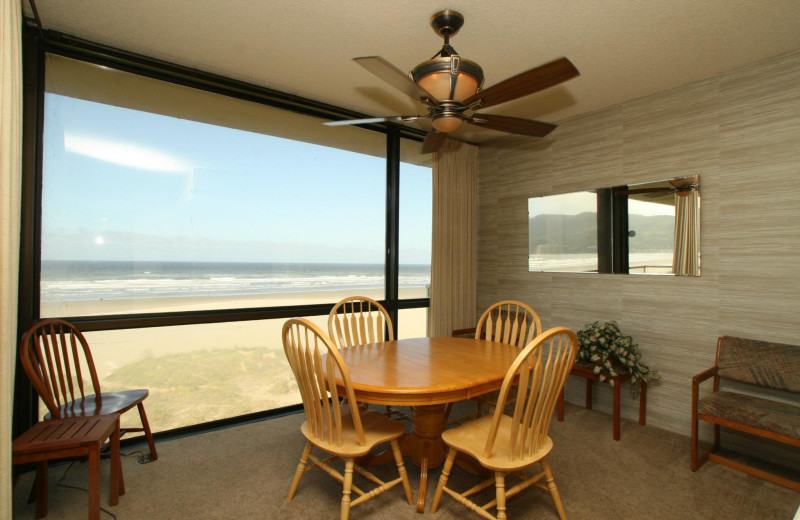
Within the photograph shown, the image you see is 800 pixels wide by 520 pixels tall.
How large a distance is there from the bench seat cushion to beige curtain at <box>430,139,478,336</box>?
2.17 meters

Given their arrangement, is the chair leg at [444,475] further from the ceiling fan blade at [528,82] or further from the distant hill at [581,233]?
the distant hill at [581,233]

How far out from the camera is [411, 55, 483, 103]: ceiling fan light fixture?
1.78m

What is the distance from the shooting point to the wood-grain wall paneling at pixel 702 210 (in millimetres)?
2531

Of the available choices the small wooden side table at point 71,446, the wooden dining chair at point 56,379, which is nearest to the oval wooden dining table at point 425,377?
the small wooden side table at point 71,446

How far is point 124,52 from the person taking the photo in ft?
8.42

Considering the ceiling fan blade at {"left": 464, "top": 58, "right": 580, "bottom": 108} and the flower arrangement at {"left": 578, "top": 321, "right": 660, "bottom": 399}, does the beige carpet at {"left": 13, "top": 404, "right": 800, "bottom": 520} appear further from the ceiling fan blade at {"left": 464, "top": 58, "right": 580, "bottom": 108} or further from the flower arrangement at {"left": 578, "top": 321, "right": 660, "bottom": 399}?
the ceiling fan blade at {"left": 464, "top": 58, "right": 580, "bottom": 108}

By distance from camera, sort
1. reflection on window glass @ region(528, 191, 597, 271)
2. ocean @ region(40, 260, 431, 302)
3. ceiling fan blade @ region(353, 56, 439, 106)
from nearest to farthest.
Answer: ceiling fan blade @ region(353, 56, 439, 106)
ocean @ region(40, 260, 431, 302)
reflection on window glass @ region(528, 191, 597, 271)

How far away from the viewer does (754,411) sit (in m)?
2.18

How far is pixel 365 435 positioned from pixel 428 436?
459 mm

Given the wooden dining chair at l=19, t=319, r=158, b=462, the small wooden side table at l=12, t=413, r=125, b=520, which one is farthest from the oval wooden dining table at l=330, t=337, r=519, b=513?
the wooden dining chair at l=19, t=319, r=158, b=462

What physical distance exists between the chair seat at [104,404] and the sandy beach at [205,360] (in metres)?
0.57

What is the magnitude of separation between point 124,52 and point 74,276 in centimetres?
149

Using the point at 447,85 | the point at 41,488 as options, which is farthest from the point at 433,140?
the point at 41,488

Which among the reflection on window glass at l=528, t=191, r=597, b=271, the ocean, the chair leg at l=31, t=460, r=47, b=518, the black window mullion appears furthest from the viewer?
the black window mullion
